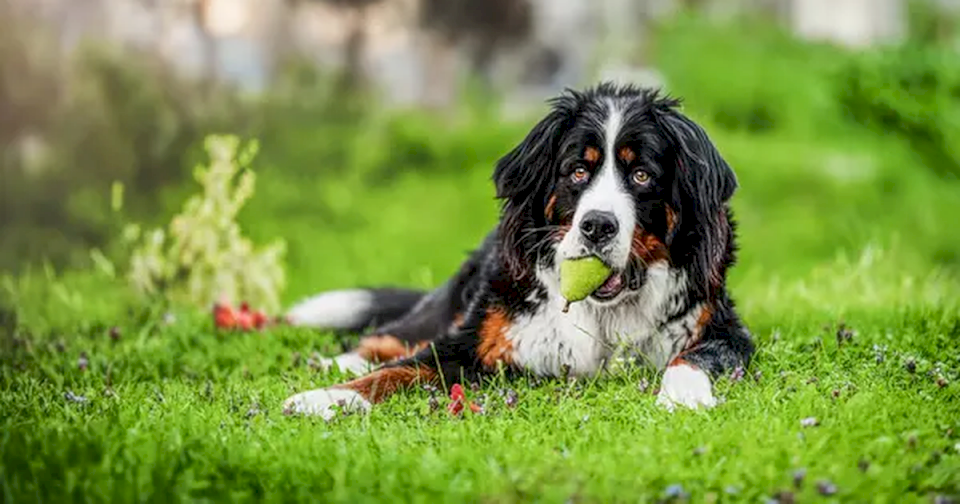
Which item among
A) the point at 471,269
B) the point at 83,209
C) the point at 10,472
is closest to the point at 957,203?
the point at 471,269

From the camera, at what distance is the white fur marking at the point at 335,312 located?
23.5 ft

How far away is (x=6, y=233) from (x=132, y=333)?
4408mm

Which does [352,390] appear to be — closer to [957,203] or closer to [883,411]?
[883,411]

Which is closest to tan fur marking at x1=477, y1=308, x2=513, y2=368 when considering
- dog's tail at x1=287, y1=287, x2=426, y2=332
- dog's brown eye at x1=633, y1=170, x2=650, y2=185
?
dog's brown eye at x1=633, y1=170, x2=650, y2=185

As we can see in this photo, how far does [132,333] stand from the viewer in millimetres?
7086

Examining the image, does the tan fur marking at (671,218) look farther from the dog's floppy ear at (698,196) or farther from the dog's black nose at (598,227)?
the dog's black nose at (598,227)

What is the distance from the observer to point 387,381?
525 centimetres

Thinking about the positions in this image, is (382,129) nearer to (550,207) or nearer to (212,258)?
(212,258)

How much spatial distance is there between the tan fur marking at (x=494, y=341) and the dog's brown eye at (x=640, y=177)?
0.81 metres

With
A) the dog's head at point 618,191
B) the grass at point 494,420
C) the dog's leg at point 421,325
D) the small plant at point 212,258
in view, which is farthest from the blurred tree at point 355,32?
the dog's head at point 618,191

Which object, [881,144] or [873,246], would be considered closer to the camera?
[873,246]

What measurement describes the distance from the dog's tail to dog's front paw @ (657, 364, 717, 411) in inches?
94.6

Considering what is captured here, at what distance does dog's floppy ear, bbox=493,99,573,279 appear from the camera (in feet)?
17.0

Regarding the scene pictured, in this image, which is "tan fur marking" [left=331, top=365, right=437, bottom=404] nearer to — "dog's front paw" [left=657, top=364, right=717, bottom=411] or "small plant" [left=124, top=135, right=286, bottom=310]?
"dog's front paw" [left=657, top=364, right=717, bottom=411]
